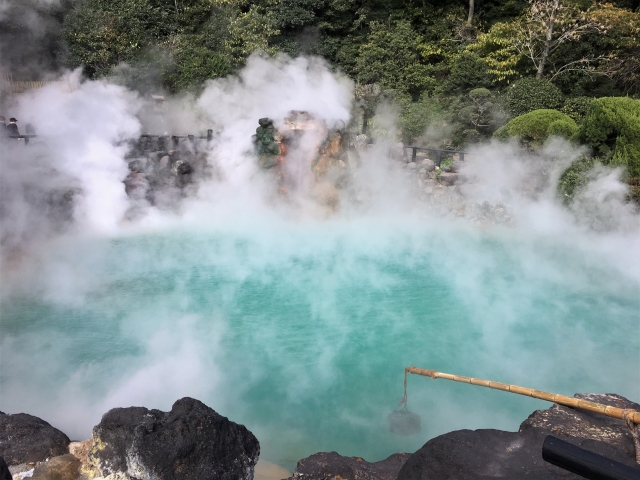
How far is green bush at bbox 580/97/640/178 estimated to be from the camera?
7996 millimetres

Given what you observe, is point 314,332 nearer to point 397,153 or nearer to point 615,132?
point 397,153

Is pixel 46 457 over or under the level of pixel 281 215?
under

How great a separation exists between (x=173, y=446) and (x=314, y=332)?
234 cm

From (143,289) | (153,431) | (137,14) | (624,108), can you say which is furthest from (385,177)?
(137,14)

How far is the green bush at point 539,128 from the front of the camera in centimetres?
912

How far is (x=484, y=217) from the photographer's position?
8.57m

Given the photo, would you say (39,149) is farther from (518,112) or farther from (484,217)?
(518,112)

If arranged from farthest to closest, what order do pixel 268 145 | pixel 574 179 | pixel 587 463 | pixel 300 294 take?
pixel 268 145, pixel 574 179, pixel 300 294, pixel 587 463

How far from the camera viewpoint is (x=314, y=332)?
4.98m

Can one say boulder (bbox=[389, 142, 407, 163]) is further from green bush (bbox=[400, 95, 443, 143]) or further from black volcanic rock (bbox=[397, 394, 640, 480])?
black volcanic rock (bbox=[397, 394, 640, 480])

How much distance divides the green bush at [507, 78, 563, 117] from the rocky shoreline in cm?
1015

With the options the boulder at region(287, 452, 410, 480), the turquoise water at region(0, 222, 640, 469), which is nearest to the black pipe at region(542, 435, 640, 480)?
the boulder at region(287, 452, 410, 480)

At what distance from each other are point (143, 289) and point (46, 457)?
2.91 m

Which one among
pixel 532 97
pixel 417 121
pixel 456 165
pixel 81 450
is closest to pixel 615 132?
pixel 456 165
